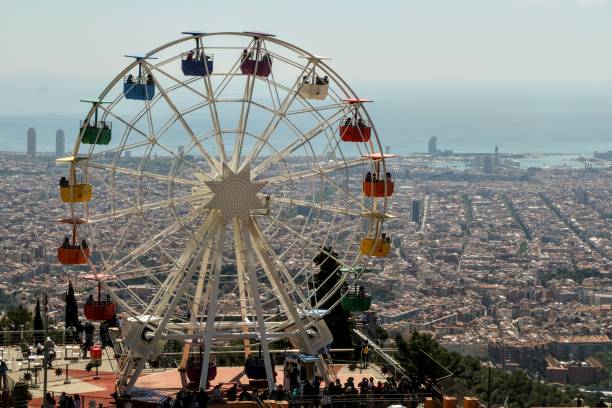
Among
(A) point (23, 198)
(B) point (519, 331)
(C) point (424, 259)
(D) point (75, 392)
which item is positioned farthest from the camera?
(A) point (23, 198)

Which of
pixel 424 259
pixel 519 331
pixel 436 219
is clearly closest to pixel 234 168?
pixel 519 331

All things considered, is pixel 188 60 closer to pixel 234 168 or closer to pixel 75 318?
pixel 234 168

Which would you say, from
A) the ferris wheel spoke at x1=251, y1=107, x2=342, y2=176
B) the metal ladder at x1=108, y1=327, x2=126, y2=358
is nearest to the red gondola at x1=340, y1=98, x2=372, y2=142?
the ferris wheel spoke at x1=251, y1=107, x2=342, y2=176

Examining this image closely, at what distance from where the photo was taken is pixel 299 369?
28672mm

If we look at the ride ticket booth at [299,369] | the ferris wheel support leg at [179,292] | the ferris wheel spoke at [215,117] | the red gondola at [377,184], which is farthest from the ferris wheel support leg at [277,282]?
the red gondola at [377,184]

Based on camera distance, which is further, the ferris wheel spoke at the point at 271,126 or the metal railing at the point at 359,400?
the ferris wheel spoke at the point at 271,126

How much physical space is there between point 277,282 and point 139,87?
4.50 m

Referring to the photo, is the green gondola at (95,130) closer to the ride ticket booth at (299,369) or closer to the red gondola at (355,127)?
the red gondola at (355,127)

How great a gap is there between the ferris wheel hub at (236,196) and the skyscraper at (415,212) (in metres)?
152

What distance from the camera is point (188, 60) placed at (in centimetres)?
2980

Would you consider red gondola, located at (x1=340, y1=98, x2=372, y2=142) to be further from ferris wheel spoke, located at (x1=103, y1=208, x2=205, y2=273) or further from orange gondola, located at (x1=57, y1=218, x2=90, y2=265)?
orange gondola, located at (x1=57, y1=218, x2=90, y2=265)

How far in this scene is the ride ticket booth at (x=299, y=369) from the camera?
2841 centimetres

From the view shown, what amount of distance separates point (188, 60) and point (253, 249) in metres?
3.68

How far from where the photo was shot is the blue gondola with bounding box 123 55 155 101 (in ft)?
97.5
